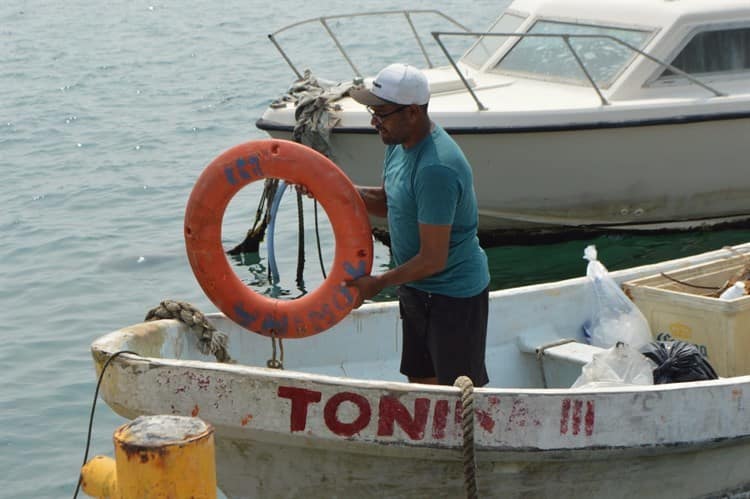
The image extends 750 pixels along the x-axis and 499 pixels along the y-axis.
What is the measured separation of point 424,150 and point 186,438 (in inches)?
63.1

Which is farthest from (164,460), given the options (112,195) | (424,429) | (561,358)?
(112,195)

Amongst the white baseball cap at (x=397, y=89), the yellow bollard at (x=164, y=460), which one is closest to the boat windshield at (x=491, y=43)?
the white baseball cap at (x=397, y=89)

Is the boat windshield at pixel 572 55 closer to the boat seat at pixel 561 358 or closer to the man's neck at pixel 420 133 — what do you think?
the boat seat at pixel 561 358

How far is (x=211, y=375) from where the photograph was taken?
491 centimetres

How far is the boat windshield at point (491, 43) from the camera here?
36.2ft

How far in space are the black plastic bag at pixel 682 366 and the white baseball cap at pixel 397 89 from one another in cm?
168

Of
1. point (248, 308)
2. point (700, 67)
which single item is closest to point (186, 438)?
point (248, 308)

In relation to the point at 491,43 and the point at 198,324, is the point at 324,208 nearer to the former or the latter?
the point at 198,324

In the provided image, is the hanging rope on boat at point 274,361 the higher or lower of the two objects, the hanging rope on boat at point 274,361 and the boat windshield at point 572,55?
the lower

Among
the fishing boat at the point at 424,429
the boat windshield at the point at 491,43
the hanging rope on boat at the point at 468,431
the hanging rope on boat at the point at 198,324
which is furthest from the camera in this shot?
the boat windshield at the point at 491,43

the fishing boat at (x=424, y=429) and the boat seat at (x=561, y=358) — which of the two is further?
the boat seat at (x=561, y=358)

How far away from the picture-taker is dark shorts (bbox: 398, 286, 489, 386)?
16.7ft

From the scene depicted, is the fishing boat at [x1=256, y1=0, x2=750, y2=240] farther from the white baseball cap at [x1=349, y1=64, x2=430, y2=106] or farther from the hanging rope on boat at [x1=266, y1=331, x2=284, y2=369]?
the white baseball cap at [x1=349, y1=64, x2=430, y2=106]

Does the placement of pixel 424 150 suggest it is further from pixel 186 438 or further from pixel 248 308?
pixel 186 438
